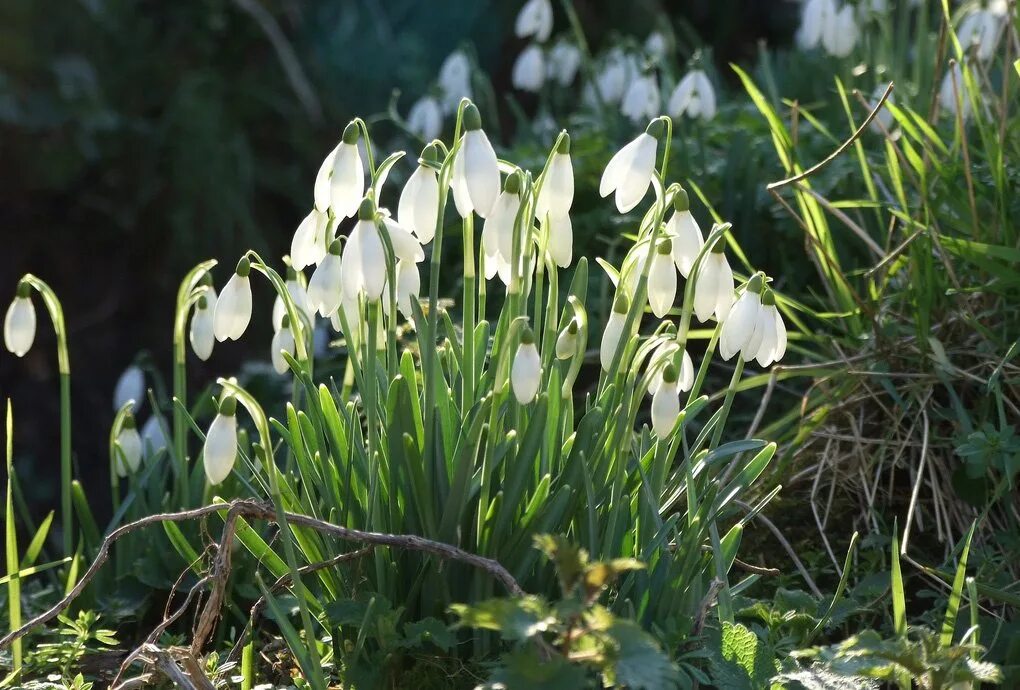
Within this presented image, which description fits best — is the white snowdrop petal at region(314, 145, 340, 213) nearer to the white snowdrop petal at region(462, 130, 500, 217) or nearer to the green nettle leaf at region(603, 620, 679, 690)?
the white snowdrop petal at region(462, 130, 500, 217)

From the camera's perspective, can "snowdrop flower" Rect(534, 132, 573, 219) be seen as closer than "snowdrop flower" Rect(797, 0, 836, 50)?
Yes

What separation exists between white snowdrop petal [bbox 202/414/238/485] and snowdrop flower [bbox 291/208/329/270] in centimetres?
24

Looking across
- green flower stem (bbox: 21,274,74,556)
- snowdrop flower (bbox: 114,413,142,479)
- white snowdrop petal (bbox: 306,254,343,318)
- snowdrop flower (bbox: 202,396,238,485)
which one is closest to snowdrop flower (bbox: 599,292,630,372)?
white snowdrop petal (bbox: 306,254,343,318)

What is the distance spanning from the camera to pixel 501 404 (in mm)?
1410

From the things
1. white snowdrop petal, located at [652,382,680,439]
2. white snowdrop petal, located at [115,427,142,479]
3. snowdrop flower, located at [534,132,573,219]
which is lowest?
white snowdrop petal, located at [115,427,142,479]

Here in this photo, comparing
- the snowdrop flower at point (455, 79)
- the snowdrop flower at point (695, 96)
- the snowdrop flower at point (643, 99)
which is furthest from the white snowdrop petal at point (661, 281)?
the snowdrop flower at point (455, 79)

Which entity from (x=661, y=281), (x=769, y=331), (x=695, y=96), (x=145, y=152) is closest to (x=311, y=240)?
(x=661, y=281)

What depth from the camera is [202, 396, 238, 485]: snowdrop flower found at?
1.32 metres

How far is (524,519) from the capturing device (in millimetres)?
1358

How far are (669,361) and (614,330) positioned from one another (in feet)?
0.26

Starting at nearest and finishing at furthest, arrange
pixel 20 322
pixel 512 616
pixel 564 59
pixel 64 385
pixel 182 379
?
1. pixel 512 616
2. pixel 20 322
3. pixel 64 385
4. pixel 182 379
5. pixel 564 59

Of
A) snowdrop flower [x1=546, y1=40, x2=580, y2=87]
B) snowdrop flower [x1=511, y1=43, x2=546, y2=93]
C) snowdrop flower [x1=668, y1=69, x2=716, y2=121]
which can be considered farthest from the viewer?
snowdrop flower [x1=546, y1=40, x2=580, y2=87]

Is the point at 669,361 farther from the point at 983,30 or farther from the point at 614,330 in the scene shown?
the point at 983,30

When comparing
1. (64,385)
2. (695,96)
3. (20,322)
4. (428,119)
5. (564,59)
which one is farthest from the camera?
(564,59)
